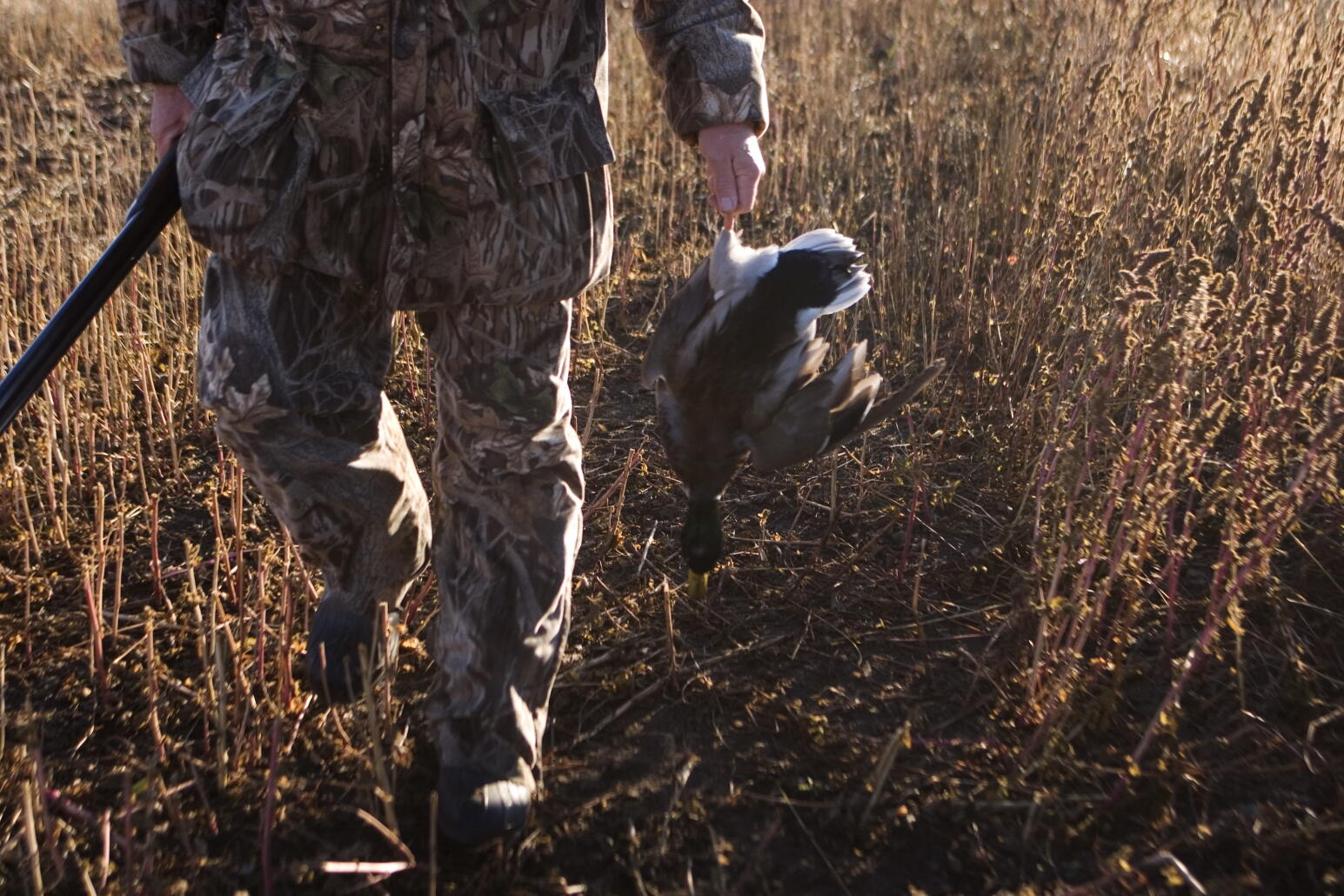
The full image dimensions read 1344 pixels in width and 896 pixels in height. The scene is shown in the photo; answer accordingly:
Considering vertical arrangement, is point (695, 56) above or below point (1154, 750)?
above

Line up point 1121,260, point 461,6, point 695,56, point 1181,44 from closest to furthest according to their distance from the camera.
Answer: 1. point 461,6
2. point 695,56
3. point 1121,260
4. point 1181,44

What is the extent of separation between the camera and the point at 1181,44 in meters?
4.42

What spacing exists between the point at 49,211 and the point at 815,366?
10.4ft

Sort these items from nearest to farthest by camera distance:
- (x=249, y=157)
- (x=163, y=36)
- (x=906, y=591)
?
(x=249, y=157) → (x=163, y=36) → (x=906, y=591)

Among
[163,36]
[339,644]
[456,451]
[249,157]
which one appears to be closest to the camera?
[249,157]

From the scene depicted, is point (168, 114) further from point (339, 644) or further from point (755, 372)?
point (755, 372)

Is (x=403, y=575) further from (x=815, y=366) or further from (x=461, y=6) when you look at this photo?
(x=461, y=6)

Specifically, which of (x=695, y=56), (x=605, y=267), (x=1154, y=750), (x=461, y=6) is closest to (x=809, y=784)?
(x=1154, y=750)

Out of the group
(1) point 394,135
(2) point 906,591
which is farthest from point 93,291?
(2) point 906,591

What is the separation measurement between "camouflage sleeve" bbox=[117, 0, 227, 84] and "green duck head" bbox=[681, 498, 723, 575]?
3.92 ft

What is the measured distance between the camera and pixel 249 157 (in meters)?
1.82

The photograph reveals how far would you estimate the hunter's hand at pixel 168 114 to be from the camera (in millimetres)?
2006

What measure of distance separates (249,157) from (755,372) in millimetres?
913

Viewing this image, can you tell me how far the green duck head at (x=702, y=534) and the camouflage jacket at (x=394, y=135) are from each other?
19.0 inches
